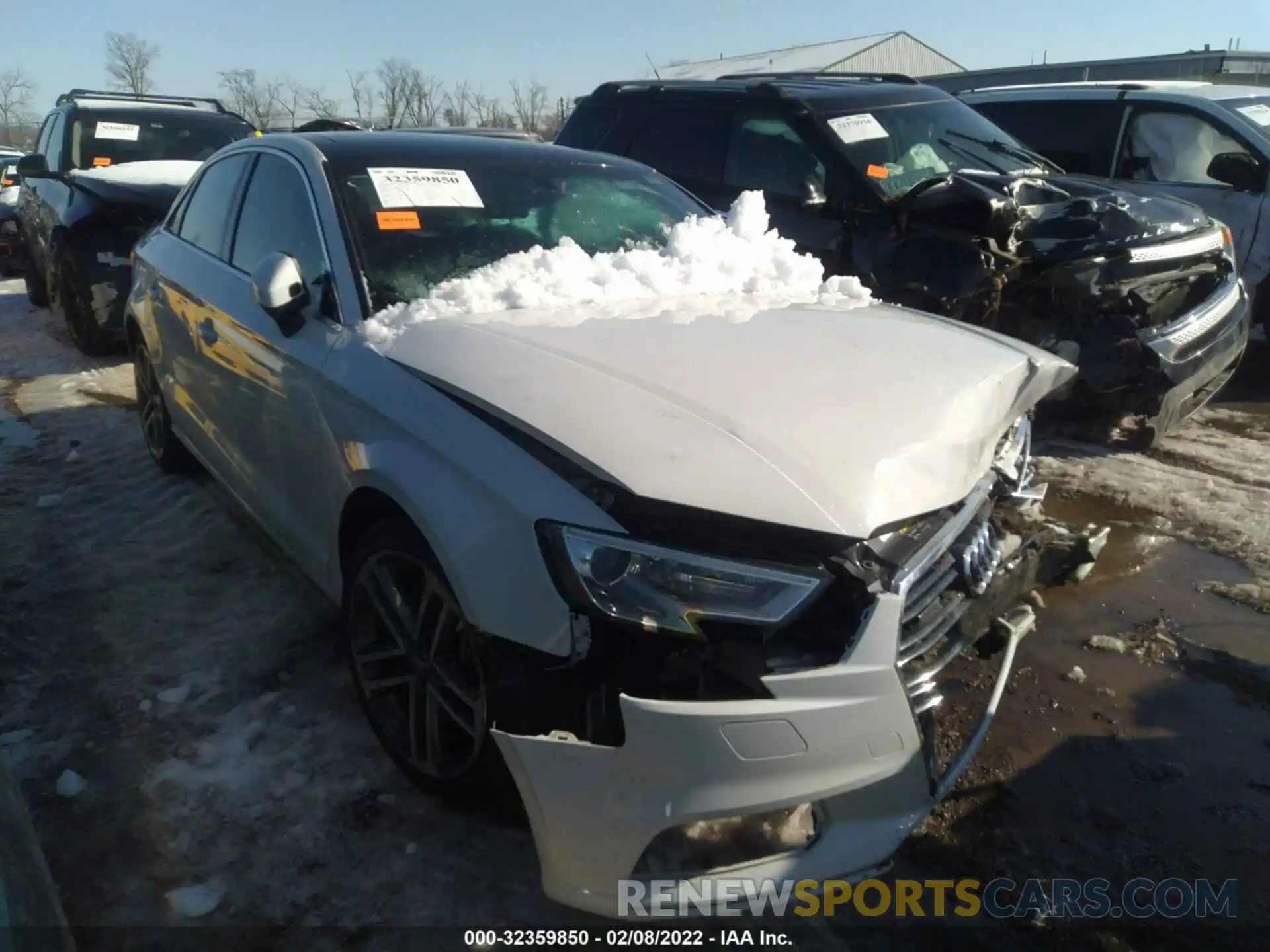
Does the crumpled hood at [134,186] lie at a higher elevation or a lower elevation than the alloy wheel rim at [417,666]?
higher

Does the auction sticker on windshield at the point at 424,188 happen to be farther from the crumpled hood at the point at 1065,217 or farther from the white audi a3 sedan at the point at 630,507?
the crumpled hood at the point at 1065,217

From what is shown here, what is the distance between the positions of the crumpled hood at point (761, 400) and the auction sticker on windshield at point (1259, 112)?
5.30 metres

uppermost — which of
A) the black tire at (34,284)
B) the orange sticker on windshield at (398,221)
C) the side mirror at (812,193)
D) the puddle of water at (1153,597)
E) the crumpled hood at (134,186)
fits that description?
the orange sticker on windshield at (398,221)

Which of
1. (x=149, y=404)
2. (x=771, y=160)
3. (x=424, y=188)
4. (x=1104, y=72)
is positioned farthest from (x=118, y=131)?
(x=1104, y=72)

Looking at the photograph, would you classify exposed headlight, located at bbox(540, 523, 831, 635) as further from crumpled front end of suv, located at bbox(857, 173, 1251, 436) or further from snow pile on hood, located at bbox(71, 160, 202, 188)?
snow pile on hood, located at bbox(71, 160, 202, 188)

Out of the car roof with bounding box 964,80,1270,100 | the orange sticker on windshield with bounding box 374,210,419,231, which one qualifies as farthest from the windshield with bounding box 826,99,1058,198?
the orange sticker on windshield with bounding box 374,210,419,231

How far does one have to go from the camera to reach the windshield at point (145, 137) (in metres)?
8.04

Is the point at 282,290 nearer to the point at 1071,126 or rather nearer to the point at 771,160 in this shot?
the point at 771,160

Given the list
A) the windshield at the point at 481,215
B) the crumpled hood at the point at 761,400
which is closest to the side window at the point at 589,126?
the windshield at the point at 481,215

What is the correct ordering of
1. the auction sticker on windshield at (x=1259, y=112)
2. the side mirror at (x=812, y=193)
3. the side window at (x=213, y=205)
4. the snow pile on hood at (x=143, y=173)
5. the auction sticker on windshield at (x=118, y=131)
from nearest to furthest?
the side window at (x=213, y=205) < the side mirror at (x=812, y=193) < the auction sticker on windshield at (x=1259, y=112) < the snow pile on hood at (x=143, y=173) < the auction sticker on windshield at (x=118, y=131)

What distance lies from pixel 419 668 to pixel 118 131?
7840mm

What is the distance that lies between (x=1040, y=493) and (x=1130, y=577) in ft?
3.95

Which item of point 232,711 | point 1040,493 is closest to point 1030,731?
point 1040,493

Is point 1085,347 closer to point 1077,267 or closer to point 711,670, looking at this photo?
point 1077,267
